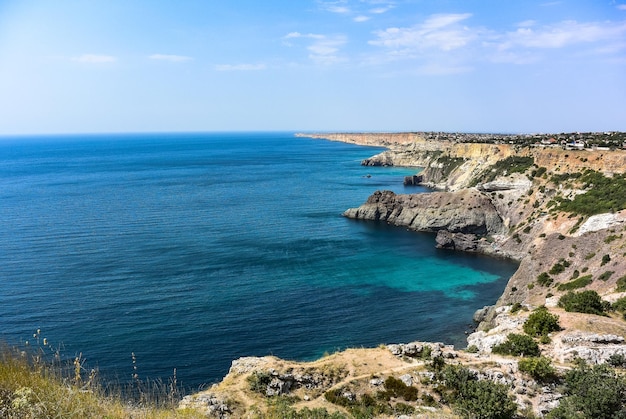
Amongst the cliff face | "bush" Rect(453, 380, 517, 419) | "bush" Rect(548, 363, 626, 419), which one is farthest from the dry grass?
the cliff face

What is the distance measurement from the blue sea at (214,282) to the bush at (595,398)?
21.2 meters

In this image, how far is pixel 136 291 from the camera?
50906 millimetres

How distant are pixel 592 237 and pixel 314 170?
132 m

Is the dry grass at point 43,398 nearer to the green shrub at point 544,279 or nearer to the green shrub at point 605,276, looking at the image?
the green shrub at point 605,276

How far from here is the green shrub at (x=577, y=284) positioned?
43513 mm

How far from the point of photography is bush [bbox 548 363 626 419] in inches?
704

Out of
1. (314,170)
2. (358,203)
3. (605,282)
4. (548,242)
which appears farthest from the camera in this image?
(314,170)

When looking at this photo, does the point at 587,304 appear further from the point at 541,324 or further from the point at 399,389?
the point at 399,389

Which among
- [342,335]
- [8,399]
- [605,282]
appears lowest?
[342,335]

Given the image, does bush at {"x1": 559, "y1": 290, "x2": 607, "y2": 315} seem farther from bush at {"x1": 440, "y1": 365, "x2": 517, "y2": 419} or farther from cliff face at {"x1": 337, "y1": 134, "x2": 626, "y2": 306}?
bush at {"x1": 440, "y1": 365, "x2": 517, "y2": 419}

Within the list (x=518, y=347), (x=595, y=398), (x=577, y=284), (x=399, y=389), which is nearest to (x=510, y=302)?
(x=577, y=284)

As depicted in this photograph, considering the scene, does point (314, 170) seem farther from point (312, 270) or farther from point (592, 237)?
point (592, 237)

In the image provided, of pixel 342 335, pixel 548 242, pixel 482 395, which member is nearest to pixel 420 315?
pixel 342 335

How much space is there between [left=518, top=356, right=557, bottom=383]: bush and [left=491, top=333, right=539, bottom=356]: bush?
2.32 metres
